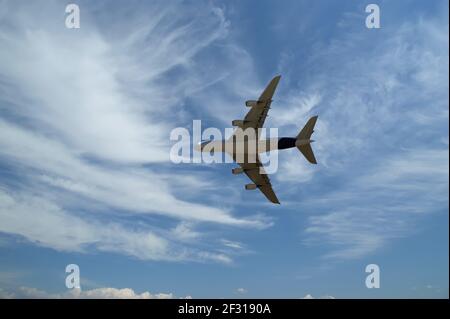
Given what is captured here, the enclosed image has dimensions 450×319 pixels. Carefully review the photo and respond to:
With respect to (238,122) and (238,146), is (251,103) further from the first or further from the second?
(238,146)

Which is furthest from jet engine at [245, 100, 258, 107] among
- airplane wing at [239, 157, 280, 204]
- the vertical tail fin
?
airplane wing at [239, 157, 280, 204]

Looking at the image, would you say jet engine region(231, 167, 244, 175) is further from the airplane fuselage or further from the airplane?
the airplane fuselage

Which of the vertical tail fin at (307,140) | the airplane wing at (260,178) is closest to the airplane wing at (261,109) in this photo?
the vertical tail fin at (307,140)

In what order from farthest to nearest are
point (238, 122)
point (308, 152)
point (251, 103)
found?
point (238, 122), point (308, 152), point (251, 103)

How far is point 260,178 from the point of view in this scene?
269ft

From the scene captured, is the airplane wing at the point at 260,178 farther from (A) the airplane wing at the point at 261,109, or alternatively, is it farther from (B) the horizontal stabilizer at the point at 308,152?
(B) the horizontal stabilizer at the point at 308,152

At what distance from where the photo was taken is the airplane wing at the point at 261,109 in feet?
212

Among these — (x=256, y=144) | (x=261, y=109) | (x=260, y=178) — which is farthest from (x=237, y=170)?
(x=261, y=109)

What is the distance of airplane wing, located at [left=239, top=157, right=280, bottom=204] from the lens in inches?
3191

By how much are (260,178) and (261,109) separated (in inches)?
744
